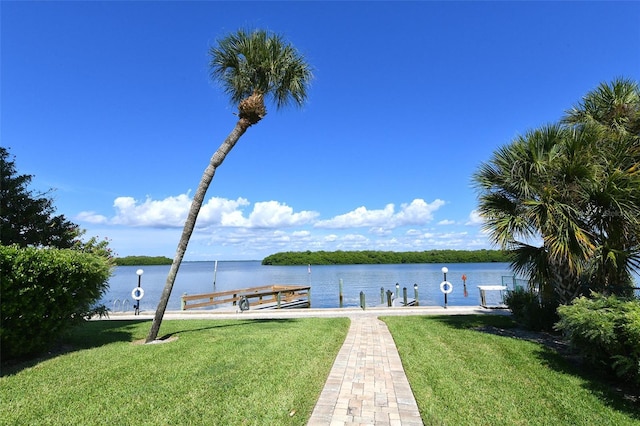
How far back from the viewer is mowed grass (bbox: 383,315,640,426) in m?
4.03

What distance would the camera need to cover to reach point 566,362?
6.11 m

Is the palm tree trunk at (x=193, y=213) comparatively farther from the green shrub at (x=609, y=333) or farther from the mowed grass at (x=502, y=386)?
the green shrub at (x=609, y=333)

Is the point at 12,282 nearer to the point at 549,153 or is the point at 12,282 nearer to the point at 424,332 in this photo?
the point at 424,332

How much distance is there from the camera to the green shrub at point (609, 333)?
4.42 meters

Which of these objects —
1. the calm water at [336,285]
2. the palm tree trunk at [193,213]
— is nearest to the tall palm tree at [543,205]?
the palm tree trunk at [193,213]

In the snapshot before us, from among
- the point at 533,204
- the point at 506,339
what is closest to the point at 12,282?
the point at 506,339

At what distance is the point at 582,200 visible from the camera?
303 inches

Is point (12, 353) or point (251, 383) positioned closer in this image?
point (251, 383)

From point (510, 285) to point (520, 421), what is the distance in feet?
52.4

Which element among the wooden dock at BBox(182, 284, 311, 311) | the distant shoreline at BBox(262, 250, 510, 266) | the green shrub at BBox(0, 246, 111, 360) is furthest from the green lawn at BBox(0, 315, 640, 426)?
the distant shoreline at BBox(262, 250, 510, 266)

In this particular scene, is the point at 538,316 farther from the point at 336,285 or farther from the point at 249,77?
the point at 336,285

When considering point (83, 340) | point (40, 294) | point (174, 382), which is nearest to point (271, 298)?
point (83, 340)

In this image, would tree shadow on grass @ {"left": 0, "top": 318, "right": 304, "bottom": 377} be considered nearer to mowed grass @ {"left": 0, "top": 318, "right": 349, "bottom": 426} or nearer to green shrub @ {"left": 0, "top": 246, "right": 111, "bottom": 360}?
mowed grass @ {"left": 0, "top": 318, "right": 349, "bottom": 426}

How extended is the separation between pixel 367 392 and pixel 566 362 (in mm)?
3844
